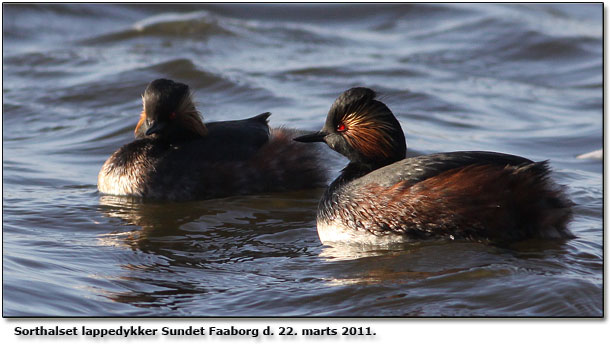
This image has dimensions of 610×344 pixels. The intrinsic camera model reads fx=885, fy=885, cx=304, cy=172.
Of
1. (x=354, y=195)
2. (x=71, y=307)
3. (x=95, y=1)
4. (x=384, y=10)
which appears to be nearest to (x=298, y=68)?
(x=384, y=10)

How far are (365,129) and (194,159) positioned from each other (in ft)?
7.23

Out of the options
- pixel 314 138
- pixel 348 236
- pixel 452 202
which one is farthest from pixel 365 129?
pixel 452 202

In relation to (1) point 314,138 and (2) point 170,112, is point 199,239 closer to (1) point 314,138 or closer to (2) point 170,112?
(1) point 314,138

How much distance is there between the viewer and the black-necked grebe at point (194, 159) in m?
8.74

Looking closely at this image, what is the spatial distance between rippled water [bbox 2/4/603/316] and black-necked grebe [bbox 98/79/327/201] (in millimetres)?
195

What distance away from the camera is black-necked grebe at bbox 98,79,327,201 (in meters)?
8.74

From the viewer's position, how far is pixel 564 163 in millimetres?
Answer: 10078

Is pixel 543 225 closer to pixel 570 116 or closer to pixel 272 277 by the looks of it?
pixel 272 277

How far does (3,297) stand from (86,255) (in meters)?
1.22

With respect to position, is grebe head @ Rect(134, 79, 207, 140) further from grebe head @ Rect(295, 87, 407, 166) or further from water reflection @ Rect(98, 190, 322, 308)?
grebe head @ Rect(295, 87, 407, 166)

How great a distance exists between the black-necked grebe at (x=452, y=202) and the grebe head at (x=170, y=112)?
7.47 ft

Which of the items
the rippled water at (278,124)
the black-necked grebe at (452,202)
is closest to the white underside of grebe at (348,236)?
the black-necked grebe at (452,202)

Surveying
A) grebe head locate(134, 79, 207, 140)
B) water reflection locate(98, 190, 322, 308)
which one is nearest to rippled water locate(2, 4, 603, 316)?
water reflection locate(98, 190, 322, 308)

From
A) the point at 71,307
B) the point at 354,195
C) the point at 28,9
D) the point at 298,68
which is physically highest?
the point at 28,9
